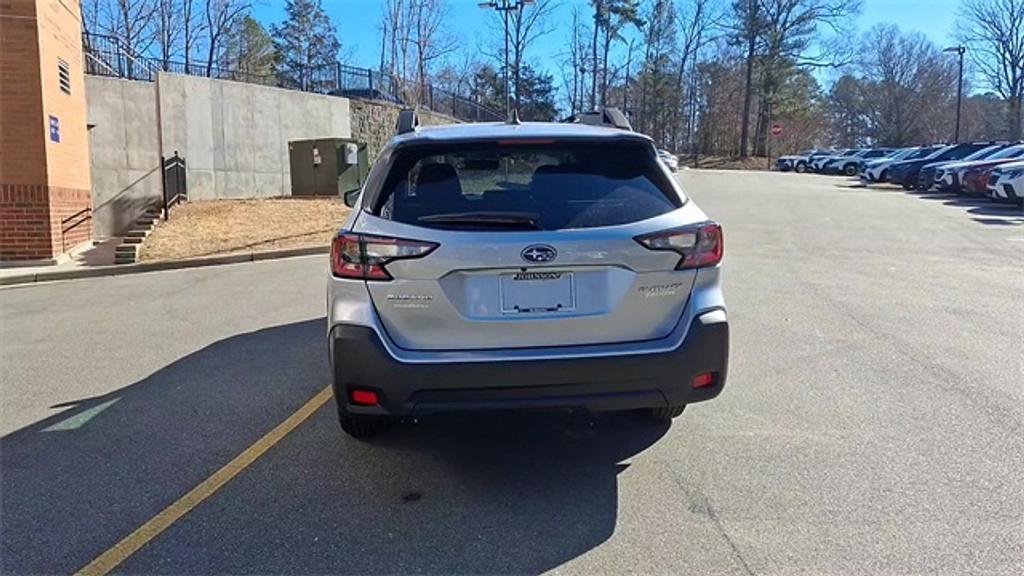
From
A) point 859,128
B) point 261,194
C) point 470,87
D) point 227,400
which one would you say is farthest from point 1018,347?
point 859,128

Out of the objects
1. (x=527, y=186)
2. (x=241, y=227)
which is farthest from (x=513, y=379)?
(x=241, y=227)

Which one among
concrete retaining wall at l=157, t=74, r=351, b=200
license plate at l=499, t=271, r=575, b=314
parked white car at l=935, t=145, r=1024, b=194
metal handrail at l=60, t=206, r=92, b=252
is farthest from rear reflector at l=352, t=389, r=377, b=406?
parked white car at l=935, t=145, r=1024, b=194

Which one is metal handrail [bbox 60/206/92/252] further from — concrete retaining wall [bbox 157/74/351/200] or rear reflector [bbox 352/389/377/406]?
rear reflector [bbox 352/389/377/406]

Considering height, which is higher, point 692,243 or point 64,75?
point 64,75

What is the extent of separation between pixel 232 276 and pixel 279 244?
293 centimetres

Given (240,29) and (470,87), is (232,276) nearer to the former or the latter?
(240,29)

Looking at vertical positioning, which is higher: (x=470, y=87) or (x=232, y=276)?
(x=470, y=87)

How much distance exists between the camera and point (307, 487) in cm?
342

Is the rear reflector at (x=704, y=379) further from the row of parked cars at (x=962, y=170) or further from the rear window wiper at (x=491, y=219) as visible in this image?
the row of parked cars at (x=962, y=170)

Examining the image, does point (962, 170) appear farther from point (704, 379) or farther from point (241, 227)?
point (704, 379)

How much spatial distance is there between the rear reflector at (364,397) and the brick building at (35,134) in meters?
11.0

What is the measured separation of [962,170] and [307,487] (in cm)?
2347

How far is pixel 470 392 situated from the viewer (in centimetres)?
308

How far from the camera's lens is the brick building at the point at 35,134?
11.0 meters
